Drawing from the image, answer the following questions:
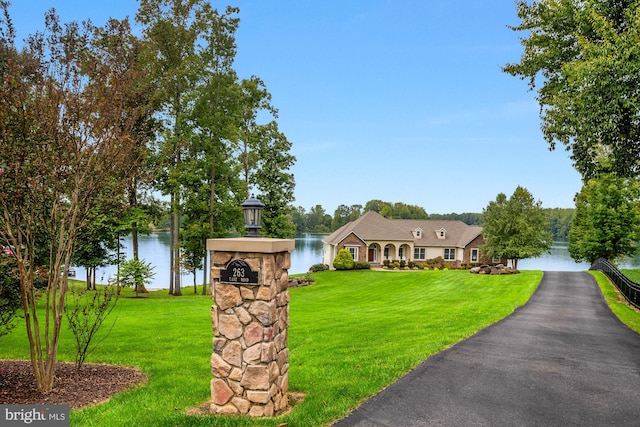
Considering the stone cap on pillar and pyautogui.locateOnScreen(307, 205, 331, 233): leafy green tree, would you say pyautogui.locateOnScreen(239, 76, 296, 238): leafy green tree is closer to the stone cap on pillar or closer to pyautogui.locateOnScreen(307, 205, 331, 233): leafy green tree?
the stone cap on pillar

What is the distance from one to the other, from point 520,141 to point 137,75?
97.8 feet

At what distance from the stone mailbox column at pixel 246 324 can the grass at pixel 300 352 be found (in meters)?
0.28

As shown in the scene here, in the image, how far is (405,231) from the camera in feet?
156

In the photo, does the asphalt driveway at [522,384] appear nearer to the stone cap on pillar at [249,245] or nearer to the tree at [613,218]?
the stone cap on pillar at [249,245]

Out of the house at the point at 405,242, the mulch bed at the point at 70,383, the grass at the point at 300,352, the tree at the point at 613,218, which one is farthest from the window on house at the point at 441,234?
the mulch bed at the point at 70,383

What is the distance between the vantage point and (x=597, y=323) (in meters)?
12.8

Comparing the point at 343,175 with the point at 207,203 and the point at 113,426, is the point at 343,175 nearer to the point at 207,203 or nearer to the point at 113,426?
the point at 207,203

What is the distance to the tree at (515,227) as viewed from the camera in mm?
36500

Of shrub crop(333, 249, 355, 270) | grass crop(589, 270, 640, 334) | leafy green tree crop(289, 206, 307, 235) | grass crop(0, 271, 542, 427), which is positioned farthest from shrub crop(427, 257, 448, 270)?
leafy green tree crop(289, 206, 307, 235)

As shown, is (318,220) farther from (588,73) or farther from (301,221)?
(588,73)

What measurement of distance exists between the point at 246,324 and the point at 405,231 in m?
43.6

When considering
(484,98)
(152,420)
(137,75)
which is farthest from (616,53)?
(484,98)

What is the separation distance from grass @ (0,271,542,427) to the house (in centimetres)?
2288

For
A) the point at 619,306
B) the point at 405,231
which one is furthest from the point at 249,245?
the point at 405,231
